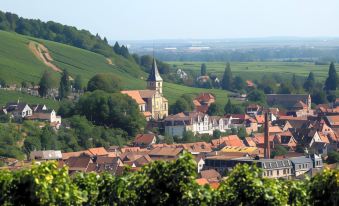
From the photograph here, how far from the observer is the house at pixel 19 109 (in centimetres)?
8088

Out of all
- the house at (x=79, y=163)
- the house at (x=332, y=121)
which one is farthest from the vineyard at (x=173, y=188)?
the house at (x=332, y=121)

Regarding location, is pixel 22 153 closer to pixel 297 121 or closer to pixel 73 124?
pixel 73 124

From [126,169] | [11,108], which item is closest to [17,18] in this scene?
[11,108]

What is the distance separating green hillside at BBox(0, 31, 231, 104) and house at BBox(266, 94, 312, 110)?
5.60 metres

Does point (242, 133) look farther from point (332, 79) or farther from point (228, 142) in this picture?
point (332, 79)

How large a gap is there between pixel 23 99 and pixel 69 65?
2737cm

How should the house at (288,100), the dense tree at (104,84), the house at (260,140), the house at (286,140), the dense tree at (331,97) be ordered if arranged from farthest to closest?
1. the dense tree at (331,97)
2. the house at (288,100)
3. the dense tree at (104,84)
4. the house at (286,140)
5. the house at (260,140)

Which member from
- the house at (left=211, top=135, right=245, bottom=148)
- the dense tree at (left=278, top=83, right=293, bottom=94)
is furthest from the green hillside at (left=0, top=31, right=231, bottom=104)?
the house at (left=211, top=135, right=245, bottom=148)

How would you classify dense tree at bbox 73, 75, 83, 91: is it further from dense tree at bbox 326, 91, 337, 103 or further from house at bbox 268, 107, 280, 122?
dense tree at bbox 326, 91, 337, 103

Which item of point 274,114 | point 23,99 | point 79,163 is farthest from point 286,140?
point 23,99

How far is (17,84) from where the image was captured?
3728 inches

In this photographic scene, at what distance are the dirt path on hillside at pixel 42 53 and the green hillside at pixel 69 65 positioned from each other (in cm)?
66

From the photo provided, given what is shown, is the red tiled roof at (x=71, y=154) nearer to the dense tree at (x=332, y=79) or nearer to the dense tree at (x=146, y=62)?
the dense tree at (x=332, y=79)

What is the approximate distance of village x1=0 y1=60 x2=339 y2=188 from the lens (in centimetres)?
5662
